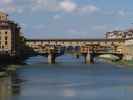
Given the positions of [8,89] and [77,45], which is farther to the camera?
[77,45]

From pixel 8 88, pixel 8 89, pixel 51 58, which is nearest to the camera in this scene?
pixel 8 89

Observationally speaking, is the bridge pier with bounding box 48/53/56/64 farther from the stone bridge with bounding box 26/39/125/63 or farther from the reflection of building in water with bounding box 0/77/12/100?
the reflection of building in water with bounding box 0/77/12/100

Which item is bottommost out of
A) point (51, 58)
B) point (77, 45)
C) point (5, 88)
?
point (51, 58)


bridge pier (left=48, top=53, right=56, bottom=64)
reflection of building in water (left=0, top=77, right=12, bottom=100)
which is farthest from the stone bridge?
reflection of building in water (left=0, top=77, right=12, bottom=100)

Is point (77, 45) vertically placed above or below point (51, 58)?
above

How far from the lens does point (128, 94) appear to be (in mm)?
64938

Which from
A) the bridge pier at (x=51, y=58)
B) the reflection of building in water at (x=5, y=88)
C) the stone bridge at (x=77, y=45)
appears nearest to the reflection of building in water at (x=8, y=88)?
the reflection of building in water at (x=5, y=88)

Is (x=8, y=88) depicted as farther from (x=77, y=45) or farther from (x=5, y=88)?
(x=77, y=45)

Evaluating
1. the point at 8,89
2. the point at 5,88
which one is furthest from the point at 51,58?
the point at 8,89

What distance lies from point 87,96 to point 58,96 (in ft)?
8.33

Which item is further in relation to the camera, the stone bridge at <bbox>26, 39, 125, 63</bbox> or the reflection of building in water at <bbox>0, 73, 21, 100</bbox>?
the stone bridge at <bbox>26, 39, 125, 63</bbox>

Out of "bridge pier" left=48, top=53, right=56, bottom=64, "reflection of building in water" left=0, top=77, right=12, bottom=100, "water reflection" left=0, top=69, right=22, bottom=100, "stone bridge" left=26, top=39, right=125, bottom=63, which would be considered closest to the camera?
"reflection of building in water" left=0, top=77, right=12, bottom=100

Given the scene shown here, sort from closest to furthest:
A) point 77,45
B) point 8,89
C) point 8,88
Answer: point 8,89 < point 8,88 < point 77,45

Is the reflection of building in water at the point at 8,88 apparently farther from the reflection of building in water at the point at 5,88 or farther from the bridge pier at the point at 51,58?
the bridge pier at the point at 51,58
